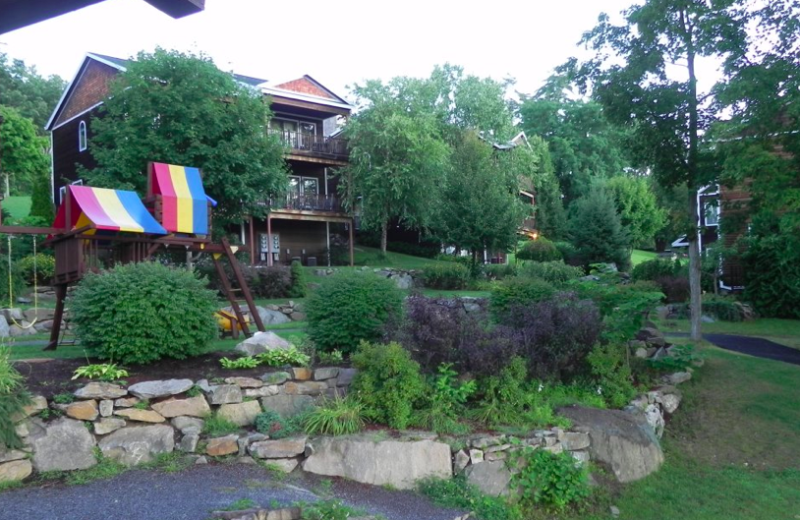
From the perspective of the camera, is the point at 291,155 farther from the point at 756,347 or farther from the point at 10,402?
the point at 10,402

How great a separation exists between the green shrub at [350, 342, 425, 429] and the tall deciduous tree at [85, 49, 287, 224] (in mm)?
13317

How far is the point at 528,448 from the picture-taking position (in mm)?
8016

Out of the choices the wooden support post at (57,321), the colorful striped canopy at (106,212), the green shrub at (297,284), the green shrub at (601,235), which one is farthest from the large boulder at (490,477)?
the green shrub at (601,235)

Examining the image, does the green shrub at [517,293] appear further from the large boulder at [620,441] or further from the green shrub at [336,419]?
the green shrub at [336,419]

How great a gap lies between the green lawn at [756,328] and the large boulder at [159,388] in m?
13.5

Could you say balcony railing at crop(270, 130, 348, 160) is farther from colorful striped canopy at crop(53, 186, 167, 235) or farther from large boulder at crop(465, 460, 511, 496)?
large boulder at crop(465, 460, 511, 496)

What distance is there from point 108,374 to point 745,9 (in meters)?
12.3

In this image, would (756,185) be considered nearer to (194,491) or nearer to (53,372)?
(194,491)

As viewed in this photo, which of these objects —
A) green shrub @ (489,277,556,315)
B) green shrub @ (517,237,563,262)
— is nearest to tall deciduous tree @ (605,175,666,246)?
green shrub @ (517,237,563,262)

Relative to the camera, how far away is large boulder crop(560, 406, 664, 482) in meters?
8.67

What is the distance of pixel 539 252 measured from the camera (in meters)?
37.0

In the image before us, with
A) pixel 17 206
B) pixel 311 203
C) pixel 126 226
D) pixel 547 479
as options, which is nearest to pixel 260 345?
pixel 126 226

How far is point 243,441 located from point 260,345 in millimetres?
1998

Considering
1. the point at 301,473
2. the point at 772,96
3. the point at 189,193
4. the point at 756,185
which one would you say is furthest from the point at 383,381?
the point at 772,96
